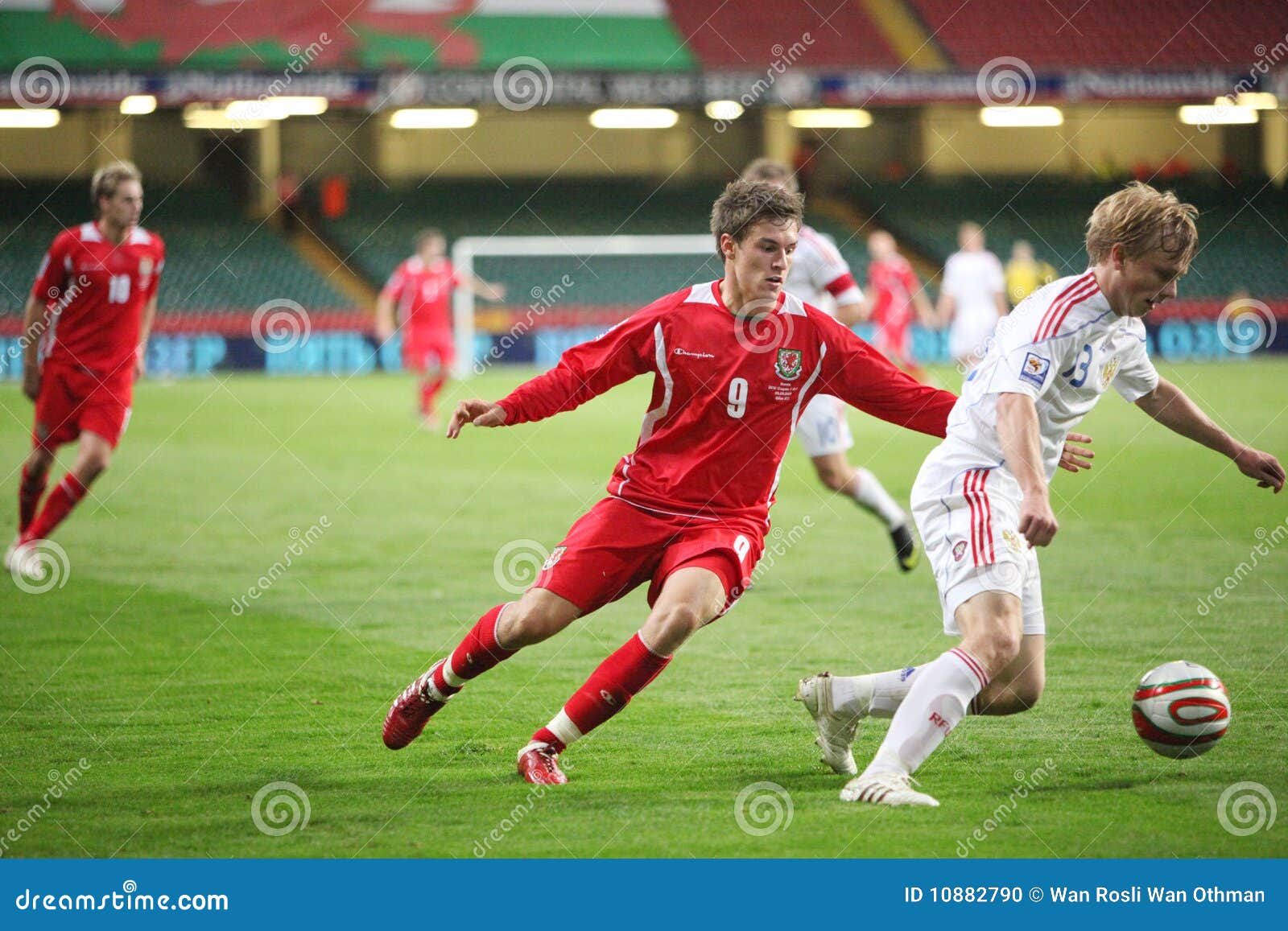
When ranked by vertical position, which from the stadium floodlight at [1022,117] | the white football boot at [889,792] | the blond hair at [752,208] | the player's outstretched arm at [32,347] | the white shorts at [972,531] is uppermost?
the stadium floodlight at [1022,117]

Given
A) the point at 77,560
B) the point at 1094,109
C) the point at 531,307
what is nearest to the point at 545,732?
the point at 77,560

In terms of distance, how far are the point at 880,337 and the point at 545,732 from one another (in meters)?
20.4

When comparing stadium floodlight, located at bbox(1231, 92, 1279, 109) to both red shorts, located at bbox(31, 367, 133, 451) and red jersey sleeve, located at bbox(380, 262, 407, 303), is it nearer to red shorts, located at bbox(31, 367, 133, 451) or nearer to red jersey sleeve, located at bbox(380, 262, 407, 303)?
red jersey sleeve, located at bbox(380, 262, 407, 303)

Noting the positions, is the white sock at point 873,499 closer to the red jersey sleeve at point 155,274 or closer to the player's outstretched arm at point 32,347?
the red jersey sleeve at point 155,274

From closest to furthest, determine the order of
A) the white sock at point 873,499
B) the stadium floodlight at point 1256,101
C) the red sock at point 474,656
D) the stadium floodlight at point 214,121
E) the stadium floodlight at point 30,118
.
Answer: the red sock at point 474,656 < the white sock at point 873,499 < the stadium floodlight at point 1256,101 < the stadium floodlight at point 30,118 < the stadium floodlight at point 214,121

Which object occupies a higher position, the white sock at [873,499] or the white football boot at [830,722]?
the white sock at [873,499]

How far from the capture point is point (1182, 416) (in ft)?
16.2

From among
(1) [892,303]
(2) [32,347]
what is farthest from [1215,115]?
(2) [32,347]

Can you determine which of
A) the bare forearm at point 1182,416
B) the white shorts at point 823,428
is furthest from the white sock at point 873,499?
the bare forearm at point 1182,416

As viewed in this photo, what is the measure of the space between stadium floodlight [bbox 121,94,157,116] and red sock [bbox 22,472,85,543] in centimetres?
1845

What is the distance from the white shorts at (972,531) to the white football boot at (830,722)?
49cm

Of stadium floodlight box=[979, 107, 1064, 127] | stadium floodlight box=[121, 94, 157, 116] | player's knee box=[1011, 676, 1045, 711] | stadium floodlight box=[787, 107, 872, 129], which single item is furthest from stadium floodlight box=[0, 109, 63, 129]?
player's knee box=[1011, 676, 1045, 711]

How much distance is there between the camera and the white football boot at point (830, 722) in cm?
479

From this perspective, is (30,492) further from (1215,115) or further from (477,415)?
(1215,115)
